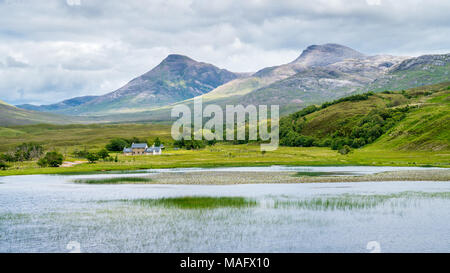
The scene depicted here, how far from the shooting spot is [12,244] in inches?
1497

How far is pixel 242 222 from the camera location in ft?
148

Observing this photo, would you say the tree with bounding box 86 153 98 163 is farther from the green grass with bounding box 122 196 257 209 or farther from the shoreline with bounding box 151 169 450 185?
the green grass with bounding box 122 196 257 209

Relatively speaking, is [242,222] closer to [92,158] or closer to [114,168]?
[114,168]

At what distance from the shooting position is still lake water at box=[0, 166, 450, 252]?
36781mm

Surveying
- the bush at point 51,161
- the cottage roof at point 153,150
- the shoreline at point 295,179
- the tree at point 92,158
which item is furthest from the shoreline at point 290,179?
the cottage roof at point 153,150

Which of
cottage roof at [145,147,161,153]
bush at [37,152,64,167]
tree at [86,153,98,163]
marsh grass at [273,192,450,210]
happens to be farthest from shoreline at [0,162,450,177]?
cottage roof at [145,147,161,153]

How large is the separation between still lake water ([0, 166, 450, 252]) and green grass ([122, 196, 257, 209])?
1770mm
